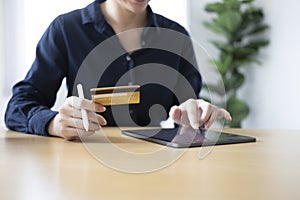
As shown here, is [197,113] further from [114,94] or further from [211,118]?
[114,94]

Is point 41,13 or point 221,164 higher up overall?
point 41,13

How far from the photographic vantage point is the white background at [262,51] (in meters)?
2.54

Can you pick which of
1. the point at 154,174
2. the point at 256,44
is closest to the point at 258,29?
the point at 256,44

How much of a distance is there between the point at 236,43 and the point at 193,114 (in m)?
2.23

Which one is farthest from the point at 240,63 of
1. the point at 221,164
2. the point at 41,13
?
the point at 221,164

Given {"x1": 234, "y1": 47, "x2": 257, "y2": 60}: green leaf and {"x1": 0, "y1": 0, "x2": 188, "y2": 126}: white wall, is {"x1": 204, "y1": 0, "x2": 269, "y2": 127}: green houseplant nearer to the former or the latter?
{"x1": 234, "y1": 47, "x2": 257, "y2": 60}: green leaf

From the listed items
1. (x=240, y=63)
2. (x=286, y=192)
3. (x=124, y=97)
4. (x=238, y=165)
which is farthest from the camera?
(x=240, y=63)

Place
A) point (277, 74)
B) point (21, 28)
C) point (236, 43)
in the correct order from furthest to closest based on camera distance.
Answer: point (236, 43), point (277, 74), point (21, 28)

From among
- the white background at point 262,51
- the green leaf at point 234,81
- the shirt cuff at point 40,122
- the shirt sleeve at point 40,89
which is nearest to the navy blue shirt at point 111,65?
the shirt sleeve at point 40,89

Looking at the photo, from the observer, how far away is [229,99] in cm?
296

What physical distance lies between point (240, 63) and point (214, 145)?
2.25 metres

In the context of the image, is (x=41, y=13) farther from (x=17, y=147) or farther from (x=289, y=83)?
(x=17, y=147)

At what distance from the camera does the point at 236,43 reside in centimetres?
304

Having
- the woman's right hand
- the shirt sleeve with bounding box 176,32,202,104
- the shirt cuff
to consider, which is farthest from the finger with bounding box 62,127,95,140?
the shirt sleeve with bounding box 176,32,202,104
